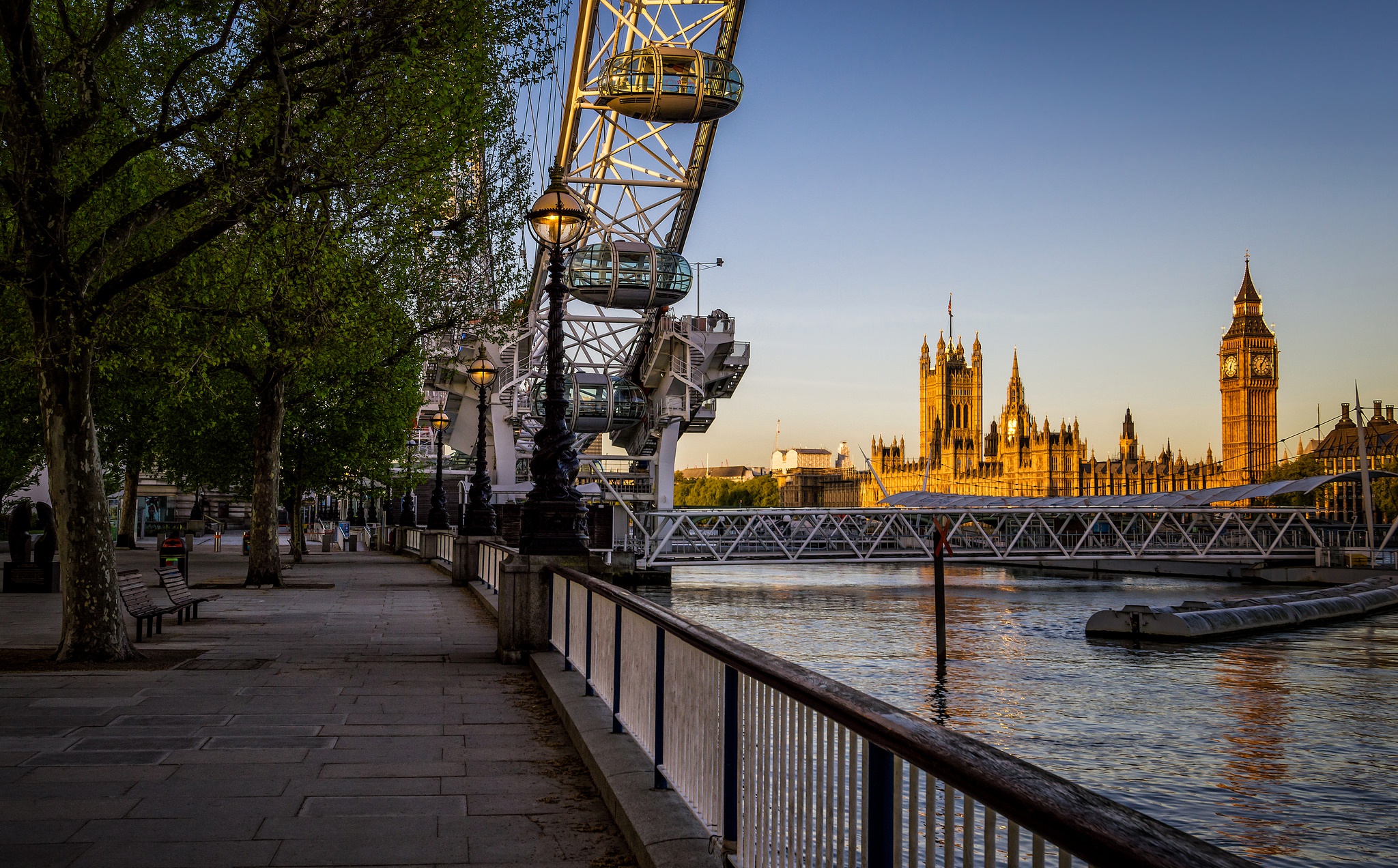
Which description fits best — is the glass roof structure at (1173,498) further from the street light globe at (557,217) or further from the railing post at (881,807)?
the railing post at (881,807)

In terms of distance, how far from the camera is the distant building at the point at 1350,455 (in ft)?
341

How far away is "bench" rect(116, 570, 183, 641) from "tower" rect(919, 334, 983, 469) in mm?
175706

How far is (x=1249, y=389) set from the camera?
17525cm

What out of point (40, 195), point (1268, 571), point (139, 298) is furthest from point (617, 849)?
point (1268, 571)

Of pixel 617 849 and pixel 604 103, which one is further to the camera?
pixel 604 103

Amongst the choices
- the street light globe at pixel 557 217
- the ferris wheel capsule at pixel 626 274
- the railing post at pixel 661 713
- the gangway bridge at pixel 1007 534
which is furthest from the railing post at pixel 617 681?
the ferris wheel capsule at pixel 626 274

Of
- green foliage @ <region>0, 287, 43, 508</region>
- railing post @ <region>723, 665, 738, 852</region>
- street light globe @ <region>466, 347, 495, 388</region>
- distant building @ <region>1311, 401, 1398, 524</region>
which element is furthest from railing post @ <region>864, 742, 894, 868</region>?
distant building @ <region>1311, 401, 1398, 524</region>

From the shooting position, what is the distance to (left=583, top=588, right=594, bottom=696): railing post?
9.52 m

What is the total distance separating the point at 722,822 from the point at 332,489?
38.3m

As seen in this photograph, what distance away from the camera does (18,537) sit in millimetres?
23109

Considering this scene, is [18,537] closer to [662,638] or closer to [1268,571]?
[662,638]

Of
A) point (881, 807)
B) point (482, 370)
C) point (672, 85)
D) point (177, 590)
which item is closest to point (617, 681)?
point (881, 807)

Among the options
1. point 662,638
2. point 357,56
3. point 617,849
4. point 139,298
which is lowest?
point 617,849

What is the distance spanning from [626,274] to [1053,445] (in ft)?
363
